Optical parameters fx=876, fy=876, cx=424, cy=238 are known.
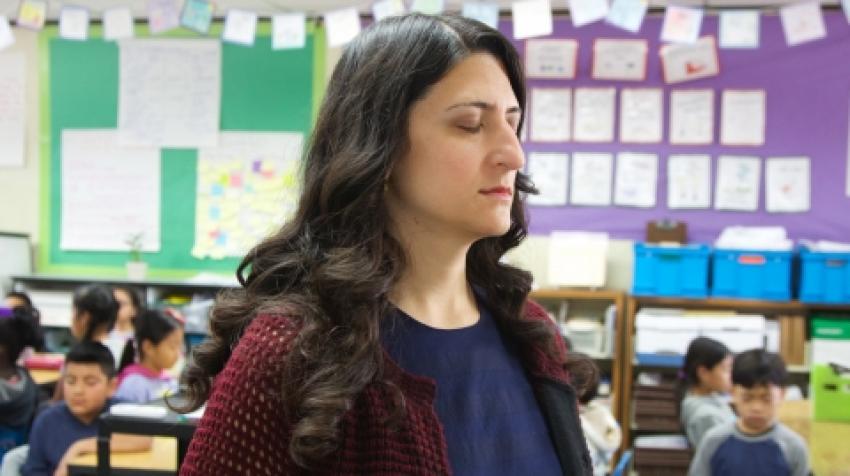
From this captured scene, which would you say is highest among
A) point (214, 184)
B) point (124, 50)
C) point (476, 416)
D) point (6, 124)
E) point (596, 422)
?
point (124, 50)

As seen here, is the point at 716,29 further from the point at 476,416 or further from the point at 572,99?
the point at 476,416

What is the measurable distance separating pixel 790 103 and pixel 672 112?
0.66 m

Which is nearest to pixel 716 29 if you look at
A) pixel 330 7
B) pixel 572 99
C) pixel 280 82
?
pixel 572 99

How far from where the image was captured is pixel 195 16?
453 cm

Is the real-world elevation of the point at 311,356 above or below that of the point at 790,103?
below

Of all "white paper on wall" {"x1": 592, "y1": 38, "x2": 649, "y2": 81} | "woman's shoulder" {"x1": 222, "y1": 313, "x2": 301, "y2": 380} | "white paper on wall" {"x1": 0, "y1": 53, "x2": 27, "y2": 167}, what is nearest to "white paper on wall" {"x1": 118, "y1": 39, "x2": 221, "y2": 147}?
"white paper on wall" {"x1": 0, "y1": 53, "x2": 27, "y2": 167}

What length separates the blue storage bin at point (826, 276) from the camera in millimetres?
4711

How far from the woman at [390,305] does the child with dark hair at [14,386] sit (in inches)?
115

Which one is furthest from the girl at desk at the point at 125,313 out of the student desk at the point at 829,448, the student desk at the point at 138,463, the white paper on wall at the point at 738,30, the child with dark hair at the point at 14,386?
the white paper on wall at the point at 738,30

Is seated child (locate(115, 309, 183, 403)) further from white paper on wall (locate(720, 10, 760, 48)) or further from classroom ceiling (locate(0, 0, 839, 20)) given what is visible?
white paper on wall (locate(720, 10, 760, 48))

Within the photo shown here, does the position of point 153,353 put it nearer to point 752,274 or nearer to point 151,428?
point 151,428

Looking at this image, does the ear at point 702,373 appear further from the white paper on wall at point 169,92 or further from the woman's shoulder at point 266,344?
the white paper on wall at point 169,92

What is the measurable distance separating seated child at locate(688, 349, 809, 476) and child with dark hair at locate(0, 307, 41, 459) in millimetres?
2644

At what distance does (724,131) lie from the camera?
5.19 metres
